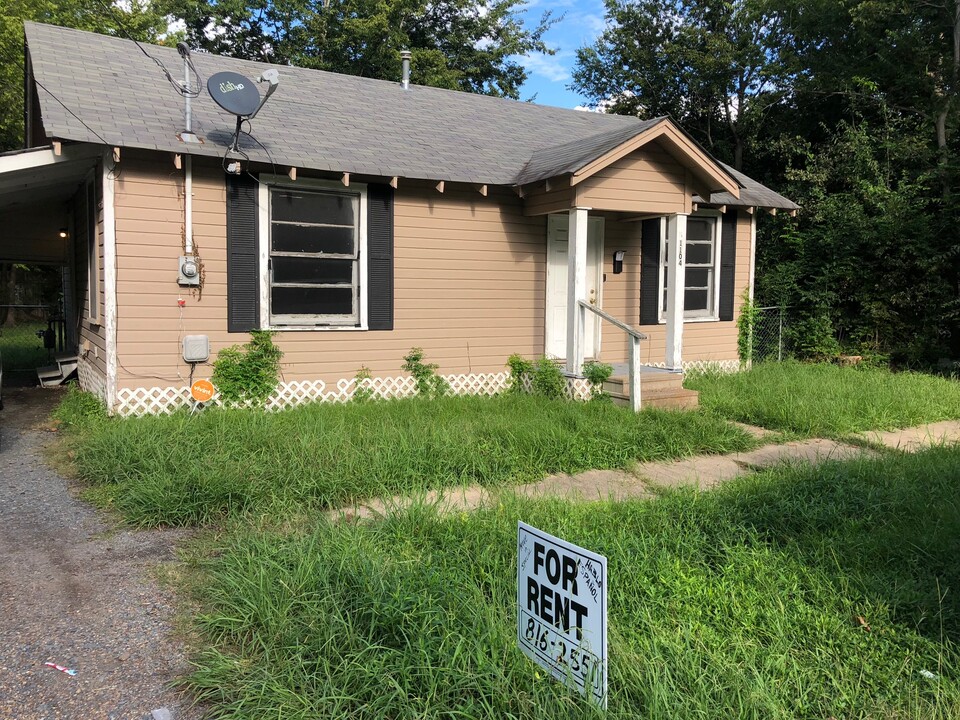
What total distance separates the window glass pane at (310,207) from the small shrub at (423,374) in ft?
5.87

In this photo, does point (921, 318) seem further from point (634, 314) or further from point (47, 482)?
point (47, 482)

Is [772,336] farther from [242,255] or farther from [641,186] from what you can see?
[242,255]

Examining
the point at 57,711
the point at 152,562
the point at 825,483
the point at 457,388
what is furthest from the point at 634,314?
the point at 57,711

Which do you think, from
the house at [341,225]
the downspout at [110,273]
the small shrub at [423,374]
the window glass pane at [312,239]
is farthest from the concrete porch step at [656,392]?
the downspout at [110,273]

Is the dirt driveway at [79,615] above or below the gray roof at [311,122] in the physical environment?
below

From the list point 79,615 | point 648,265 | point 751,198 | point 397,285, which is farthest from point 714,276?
point 79,615

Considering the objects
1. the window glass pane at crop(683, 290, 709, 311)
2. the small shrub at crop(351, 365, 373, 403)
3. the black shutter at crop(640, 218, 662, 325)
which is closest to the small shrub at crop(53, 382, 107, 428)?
the small shrub at crop(351, 365, 373, 403)

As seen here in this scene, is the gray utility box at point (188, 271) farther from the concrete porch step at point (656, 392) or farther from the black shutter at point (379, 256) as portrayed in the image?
the concrete porch step at point (656, 392)

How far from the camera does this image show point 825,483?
17.1ft

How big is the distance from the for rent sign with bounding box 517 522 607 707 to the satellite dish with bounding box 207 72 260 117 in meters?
6.42

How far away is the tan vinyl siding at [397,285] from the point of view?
24.2 ft

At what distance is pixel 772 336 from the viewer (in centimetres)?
1425

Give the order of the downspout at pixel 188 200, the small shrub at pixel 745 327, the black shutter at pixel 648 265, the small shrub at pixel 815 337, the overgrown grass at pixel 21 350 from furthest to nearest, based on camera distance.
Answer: the small shrub at pixel 815 337 < the overgrown grass at pixel 21 350 < the small shrub at pixel 745 327 < the black shutter at pixel 648 265 < the downspout at pixel 188 200

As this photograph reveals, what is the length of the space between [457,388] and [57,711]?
6.74m
